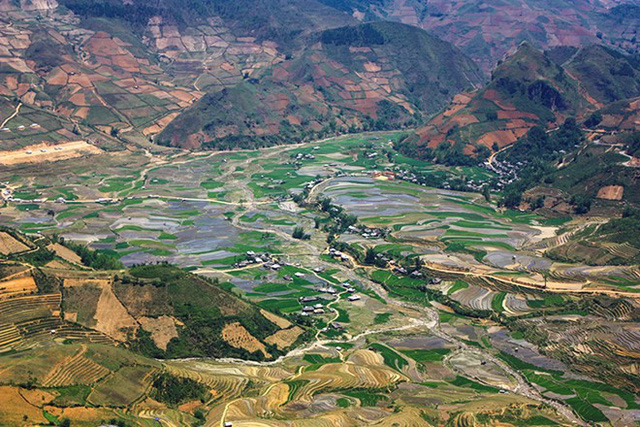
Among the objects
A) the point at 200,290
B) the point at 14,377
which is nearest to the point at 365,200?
the point at 200,290

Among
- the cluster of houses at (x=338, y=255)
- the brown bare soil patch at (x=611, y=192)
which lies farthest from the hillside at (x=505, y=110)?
the cluster of houses at (x=338, y=255)

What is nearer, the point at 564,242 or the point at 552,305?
the point at 552,305

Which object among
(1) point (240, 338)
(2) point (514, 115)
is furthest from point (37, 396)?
(2) point (514, 115)

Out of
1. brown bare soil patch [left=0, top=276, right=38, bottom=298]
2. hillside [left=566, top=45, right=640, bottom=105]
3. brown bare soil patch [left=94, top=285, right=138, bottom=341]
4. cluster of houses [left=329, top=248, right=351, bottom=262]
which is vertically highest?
hillside [left=566, top=45, right=640, bottom=105]

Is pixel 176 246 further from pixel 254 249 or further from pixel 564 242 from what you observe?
pixel 564 242

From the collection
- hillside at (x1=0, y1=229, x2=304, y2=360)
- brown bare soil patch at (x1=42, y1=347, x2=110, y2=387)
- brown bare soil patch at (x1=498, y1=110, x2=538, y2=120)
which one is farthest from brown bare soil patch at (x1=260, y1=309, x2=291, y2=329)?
brown bare soil patch at (x1=498, y1=110, x2=538, y2=120)

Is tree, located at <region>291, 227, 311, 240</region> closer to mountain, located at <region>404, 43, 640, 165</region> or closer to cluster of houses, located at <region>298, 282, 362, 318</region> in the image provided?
cluster of houses, located at <region>298, 282, 362, 318</region>

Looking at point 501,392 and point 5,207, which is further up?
point 501,392

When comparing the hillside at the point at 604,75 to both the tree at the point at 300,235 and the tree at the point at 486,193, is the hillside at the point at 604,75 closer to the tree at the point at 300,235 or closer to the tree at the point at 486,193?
the tree at the point at 486,193
